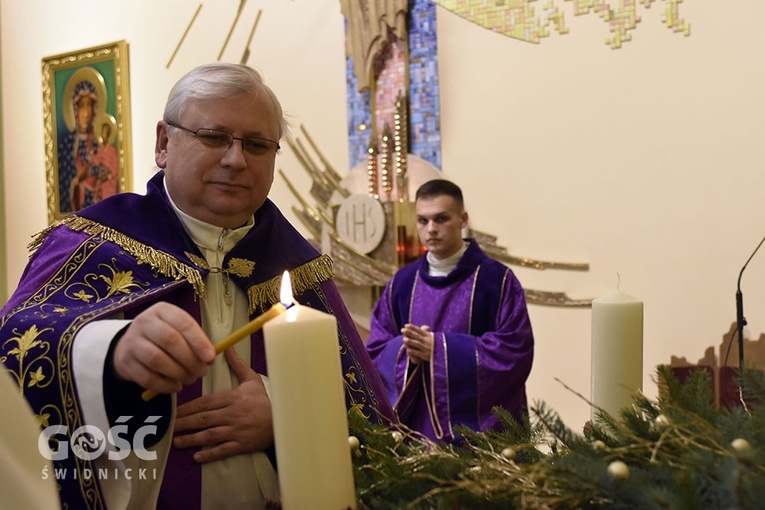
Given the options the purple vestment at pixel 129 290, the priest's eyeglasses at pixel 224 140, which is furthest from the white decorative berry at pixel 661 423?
the priest's eyeglasses at pixel 224 140

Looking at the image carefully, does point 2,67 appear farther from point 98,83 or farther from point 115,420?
point 115,420

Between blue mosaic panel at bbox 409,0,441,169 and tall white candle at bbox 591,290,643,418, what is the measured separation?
14.5 feet

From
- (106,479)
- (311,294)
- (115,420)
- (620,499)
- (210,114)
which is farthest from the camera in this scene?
(311,294)

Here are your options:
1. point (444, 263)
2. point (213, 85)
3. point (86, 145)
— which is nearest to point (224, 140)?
point (213, 85)

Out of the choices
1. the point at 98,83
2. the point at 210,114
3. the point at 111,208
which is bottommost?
the point at 111,208

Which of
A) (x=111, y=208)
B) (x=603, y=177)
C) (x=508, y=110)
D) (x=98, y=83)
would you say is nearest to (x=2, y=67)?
(x=98, y=83)

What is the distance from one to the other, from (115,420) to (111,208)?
→ 2.73 ft

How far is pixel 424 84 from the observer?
5891 mm

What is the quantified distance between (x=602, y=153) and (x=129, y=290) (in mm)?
3898

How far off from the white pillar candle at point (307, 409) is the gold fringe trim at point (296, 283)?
1141 millimetres

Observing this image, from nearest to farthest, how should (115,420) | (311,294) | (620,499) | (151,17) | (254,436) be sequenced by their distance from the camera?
(620,499)
(115,420)
(254,436)
(311,294)
(151,17)

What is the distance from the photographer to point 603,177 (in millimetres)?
5219

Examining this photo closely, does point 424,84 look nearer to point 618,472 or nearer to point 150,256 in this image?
point 150,256

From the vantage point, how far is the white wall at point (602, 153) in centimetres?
485
